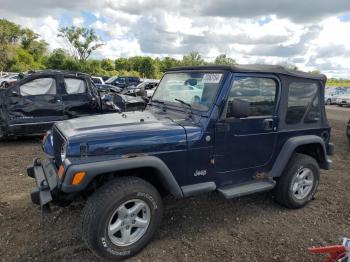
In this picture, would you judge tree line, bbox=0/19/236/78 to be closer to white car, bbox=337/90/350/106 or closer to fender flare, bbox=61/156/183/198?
white car, bbox=337/90/350/106

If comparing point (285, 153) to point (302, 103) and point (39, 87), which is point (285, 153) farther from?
point (39, 87)

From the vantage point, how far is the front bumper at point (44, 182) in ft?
10.6

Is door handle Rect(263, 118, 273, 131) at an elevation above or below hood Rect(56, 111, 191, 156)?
above

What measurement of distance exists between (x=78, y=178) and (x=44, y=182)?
79 centimetres

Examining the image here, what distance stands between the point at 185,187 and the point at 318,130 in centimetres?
237

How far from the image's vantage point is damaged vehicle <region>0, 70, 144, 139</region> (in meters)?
7.46

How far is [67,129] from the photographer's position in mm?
3441

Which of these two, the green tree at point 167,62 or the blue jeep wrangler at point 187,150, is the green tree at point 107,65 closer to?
the green tree at point 167,62

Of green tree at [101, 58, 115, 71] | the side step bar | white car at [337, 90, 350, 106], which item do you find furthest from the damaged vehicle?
green tree at [101, 58, 115, 71]

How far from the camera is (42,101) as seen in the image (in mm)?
7730

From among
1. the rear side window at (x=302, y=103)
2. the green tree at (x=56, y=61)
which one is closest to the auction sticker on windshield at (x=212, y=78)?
the rear side window at (x=302, y=103)

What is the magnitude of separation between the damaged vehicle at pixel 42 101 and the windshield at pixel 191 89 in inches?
147

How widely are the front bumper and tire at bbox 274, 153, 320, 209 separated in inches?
115

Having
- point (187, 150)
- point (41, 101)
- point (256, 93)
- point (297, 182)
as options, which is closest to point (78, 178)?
point (187, 150)
